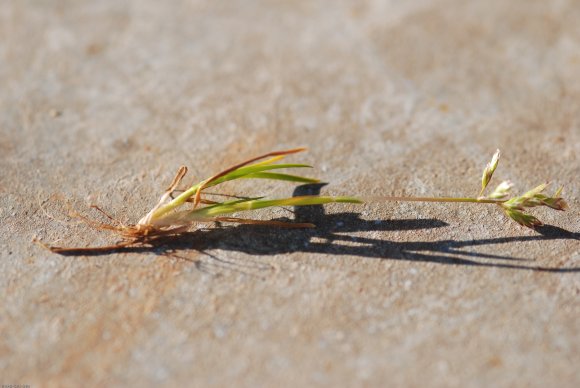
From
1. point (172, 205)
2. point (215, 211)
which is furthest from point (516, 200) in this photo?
point (172, 205)

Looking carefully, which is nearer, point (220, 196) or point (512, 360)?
point (512, 360)

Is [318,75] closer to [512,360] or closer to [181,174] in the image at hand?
[181,174]

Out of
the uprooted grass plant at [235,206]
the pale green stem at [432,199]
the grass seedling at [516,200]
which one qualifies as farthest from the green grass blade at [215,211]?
the grass seedling at [516,200]

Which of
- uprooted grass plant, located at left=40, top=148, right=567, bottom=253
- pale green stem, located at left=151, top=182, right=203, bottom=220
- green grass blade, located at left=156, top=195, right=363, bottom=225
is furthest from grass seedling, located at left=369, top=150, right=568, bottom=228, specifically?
pale green stem, located at left=151, top=182, right=203, bottom=220

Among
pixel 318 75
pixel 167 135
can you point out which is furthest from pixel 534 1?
pixel 167 135

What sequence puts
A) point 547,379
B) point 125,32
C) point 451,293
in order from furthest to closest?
point 125,32 < point 451,293 < point 547,379

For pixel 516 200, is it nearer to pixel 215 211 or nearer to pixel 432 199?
pixel 432 199

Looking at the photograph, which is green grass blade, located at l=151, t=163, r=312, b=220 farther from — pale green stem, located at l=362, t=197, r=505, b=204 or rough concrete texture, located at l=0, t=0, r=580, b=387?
pale green stem, located at l=362, t=197, r=505, b=204

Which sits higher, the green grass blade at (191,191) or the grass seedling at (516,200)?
the green grass blade at (191,191)

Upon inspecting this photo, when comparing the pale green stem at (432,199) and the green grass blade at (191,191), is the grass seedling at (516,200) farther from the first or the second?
the green grass blade at (191,191)
